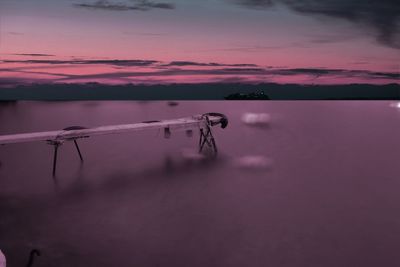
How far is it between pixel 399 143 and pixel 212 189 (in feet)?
120

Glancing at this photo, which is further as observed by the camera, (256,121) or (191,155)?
(256,121)

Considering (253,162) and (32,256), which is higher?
(32,256)

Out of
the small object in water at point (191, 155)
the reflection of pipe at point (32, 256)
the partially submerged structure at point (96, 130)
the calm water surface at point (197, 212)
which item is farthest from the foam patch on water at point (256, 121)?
the reflection of pipe at point (32, 256)

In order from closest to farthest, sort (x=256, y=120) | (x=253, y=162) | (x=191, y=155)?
(x=253, y=162) < (x=191, y=155) < (x=256, y=120)

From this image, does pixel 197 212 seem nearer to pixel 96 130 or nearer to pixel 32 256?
pixel 32 256

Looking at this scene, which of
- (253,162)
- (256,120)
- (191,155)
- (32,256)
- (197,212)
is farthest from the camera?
(256,120)

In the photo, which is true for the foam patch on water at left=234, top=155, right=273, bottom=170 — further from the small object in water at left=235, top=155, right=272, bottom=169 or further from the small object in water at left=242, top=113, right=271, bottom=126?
the small object in water at left=242, top=113, right=271, bottom=126

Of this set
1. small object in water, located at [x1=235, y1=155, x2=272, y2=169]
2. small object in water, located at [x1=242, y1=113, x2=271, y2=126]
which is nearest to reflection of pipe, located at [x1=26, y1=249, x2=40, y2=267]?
small object in water, located at [x1=235, y1=155, x2=272, y2=169]

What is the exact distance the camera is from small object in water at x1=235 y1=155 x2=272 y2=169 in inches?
1215

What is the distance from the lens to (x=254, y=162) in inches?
1309

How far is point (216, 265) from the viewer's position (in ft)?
39.6

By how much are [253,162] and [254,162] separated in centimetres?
10

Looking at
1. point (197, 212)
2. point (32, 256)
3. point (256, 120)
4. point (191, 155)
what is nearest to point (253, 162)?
point (191, 155)

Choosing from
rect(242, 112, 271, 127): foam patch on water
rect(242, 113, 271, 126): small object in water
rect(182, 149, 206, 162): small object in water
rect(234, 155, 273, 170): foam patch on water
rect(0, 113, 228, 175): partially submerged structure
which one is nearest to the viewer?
rect(0, 113, 228, 175): partially submerged structure
